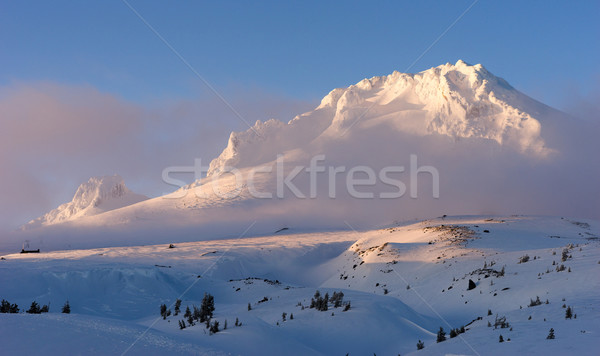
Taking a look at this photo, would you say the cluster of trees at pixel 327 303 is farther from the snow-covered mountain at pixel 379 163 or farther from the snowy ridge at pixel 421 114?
the snowy ridge at pixel 421 114

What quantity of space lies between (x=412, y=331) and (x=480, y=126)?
93897mm

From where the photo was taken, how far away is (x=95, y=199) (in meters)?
176

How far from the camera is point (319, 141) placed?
107m

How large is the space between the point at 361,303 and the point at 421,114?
10004 centimetres

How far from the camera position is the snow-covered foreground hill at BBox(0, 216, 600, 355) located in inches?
256

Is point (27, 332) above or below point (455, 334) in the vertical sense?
above

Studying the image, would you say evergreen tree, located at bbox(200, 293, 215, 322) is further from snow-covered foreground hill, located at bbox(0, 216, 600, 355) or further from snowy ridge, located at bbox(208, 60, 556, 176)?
snowy ridge, located at bbox(208, 60, 556, 176)

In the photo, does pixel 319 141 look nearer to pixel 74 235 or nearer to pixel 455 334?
pixel 74 235

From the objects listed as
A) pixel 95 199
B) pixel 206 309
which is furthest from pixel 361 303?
pixel 95 199

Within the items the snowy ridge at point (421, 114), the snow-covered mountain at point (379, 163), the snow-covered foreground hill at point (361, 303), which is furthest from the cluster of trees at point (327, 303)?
the snowy ridge at point (421, 114)

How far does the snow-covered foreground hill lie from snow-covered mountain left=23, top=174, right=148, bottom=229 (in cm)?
15533

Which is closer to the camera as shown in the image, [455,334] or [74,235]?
[455,334]

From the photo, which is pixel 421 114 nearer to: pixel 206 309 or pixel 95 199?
pixel 206 309

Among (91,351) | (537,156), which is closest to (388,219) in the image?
(537,156)
